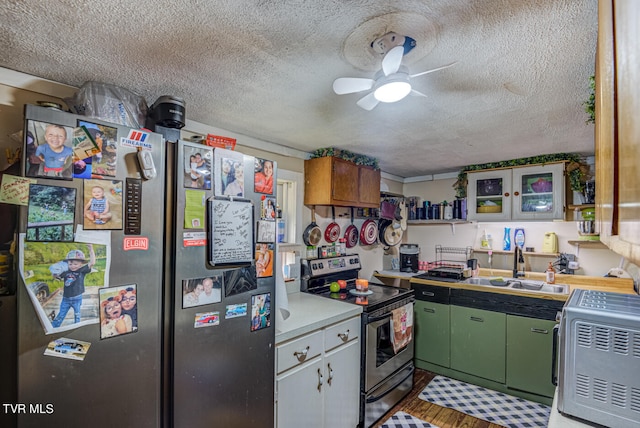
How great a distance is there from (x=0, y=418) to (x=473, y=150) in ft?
11.2

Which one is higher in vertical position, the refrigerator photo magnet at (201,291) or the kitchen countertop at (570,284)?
the refrigerator photo magnet at (201,291)

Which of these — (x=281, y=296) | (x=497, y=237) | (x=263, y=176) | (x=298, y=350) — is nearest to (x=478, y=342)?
(x=497, y=237)

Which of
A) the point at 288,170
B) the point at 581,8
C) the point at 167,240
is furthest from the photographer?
the point at 288,170

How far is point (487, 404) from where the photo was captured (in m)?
2.58

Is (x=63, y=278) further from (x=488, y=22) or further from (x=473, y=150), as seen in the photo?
(x=473, y=150)

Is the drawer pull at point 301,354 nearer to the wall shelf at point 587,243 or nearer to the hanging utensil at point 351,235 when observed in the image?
the hanging utensil at point 351,235

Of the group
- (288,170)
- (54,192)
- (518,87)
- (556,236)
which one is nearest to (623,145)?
(518,87)

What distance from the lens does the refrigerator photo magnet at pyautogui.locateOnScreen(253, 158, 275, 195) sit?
1557 mm

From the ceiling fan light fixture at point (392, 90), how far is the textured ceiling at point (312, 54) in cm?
14

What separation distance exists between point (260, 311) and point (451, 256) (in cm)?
315

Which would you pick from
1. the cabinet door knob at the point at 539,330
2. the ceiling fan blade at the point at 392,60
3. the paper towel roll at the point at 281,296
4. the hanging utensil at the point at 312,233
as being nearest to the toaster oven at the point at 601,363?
the ceiling fan blade at the point at 392,60

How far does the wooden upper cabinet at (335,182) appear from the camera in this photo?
2799 mm

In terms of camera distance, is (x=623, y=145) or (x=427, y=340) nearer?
(x=623, y=145)

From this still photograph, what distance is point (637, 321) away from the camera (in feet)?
3.44
